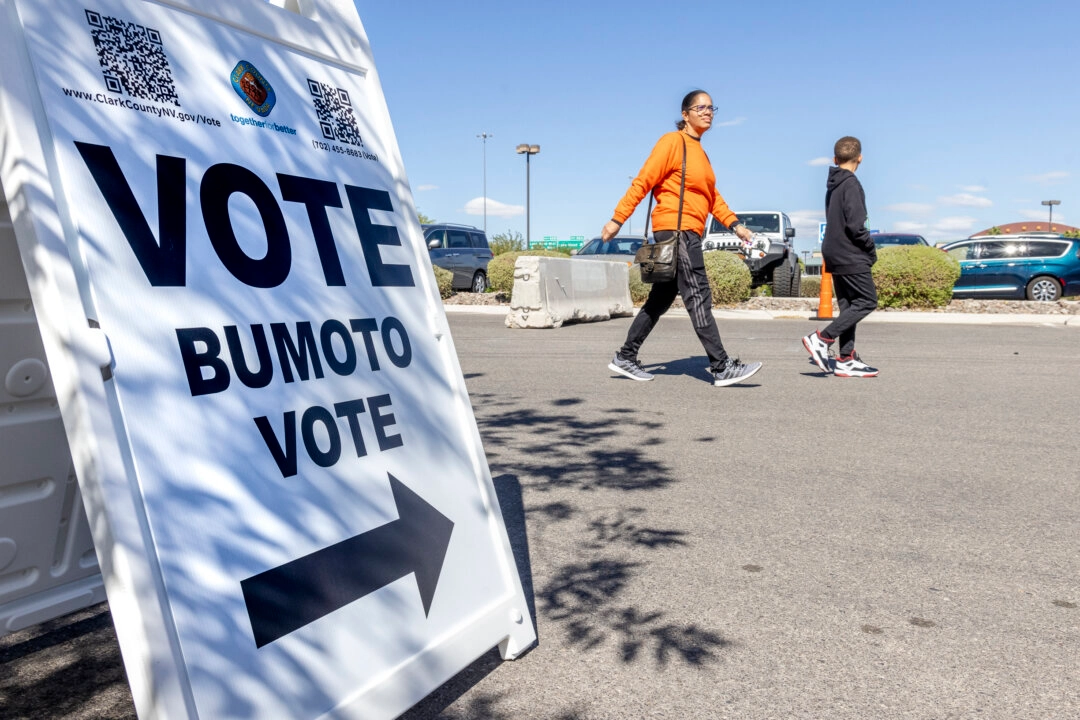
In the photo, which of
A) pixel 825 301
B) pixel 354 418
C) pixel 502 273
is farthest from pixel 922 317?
pixel 354 418

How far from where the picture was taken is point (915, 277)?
58.2 feet

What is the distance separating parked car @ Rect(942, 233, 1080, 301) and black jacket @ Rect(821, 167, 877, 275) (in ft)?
44.5

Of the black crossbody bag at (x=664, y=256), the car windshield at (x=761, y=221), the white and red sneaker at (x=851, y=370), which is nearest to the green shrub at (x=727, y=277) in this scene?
the car windshield at (x=761, y=221)

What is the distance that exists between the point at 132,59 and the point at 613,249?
19509mm

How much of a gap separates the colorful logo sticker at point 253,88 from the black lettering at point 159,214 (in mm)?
312

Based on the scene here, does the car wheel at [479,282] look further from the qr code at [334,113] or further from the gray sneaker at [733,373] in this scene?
the qr code at [334,113]

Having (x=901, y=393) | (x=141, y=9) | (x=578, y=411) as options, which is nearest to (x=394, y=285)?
(x=141, y=9)

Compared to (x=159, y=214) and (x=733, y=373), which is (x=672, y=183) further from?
(x=159, y=214)

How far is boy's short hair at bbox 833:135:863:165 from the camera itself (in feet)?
27.3

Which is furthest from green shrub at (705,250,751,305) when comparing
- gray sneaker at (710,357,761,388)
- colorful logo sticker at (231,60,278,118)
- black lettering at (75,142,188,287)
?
black lettering at (75,142,188,287)

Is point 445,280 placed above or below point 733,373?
above

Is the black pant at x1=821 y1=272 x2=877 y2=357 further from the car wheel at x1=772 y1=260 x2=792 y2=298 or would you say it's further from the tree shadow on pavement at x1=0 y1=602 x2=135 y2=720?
the car wheel at x1=772 y1=260 x2=792 y2=298

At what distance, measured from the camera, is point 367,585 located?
222cm

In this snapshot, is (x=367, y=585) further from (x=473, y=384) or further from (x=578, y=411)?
(x=473, y=384)
